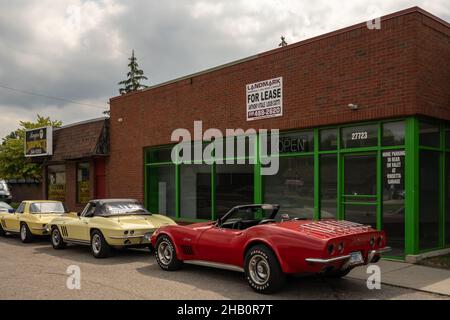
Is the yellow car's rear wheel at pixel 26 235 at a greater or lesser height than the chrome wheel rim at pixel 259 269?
lesser

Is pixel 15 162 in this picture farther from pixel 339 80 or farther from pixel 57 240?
pixel 339 80

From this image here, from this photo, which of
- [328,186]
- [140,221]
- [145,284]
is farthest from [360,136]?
[145,284]

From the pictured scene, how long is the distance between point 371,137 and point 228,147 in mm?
4756

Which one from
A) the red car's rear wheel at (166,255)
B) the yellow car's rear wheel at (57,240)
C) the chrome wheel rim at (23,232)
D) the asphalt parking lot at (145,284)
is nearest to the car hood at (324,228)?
the asphalt parking lot at (145,284)

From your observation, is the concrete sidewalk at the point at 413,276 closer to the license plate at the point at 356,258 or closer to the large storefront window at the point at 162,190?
the license plate at the point at 356,258

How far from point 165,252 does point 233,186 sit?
507 cm

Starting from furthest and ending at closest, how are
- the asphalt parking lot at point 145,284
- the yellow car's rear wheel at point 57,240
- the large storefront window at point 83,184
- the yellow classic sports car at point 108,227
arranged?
the large storefront window at point 83,184 < the yellow car's rear wheel at point 57,240 < the yellow classic sports car at point 108,227 < the asphalt parking lot at point 145,284

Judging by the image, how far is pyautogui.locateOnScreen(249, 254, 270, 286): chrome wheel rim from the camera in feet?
22.9

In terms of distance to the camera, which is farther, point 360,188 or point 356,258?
point 360,188

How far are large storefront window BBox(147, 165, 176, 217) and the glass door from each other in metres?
7.13

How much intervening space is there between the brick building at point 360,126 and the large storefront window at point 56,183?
10.8 meters

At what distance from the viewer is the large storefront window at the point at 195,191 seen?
1489 centimetres

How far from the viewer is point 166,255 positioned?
9.06m

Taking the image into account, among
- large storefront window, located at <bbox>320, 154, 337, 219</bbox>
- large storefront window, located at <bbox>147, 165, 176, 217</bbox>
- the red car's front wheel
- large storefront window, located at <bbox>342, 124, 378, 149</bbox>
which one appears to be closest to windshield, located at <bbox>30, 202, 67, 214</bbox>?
large storefront window, located at <bbox>147, 165, 176, 217</bbox>
